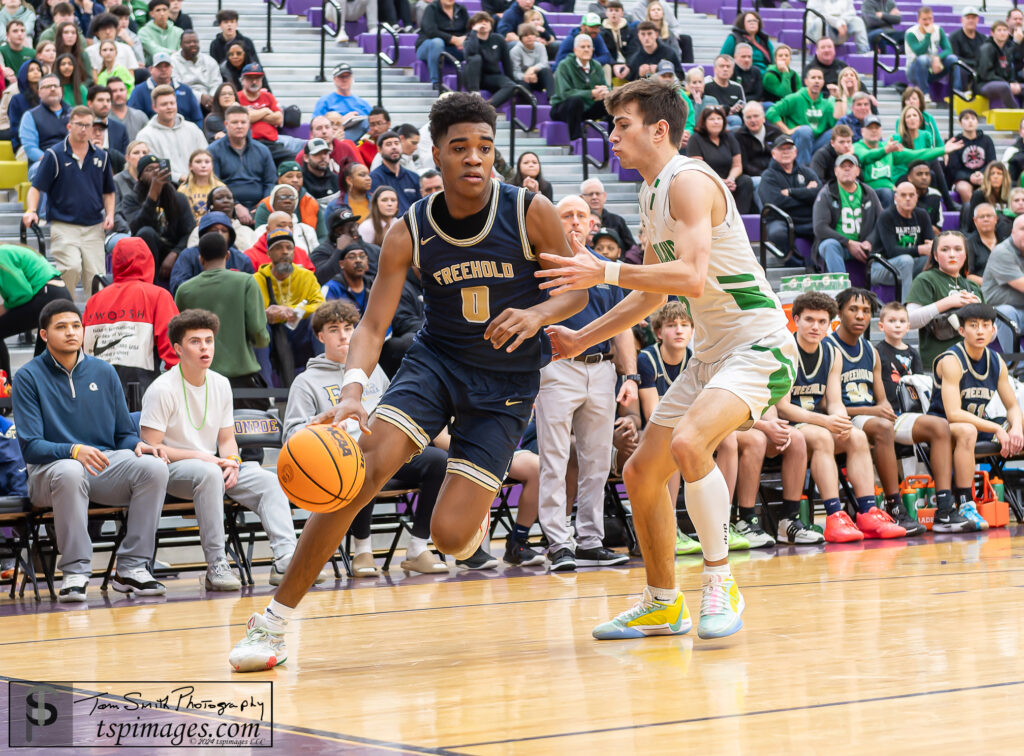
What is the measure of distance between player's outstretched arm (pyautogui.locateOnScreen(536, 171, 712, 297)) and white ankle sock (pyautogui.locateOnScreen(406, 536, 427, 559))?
3.23m

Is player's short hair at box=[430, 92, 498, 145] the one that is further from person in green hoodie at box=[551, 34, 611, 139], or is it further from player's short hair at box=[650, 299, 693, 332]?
person in green hoodie at box=[551, 34, 611, 139]

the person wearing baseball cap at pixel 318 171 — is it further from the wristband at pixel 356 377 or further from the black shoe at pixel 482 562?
the wristband at pixel 356 377

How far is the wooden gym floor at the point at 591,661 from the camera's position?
10.5 ft

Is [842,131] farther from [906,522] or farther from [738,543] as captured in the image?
[738,543]

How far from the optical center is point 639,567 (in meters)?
7.59

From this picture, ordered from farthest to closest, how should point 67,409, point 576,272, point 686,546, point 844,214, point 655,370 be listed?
point 844,214 < point 655,370 < point 686,546 < point 67,409 < point 576,272

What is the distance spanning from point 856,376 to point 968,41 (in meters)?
10.8

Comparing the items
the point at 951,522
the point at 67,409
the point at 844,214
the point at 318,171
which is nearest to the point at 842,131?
the point at 844,214

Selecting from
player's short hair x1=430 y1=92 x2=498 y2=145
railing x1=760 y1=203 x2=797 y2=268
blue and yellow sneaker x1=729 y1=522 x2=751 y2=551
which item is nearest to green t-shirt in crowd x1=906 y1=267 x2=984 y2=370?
railing x1=760 y1=203 x2=797 y2=268

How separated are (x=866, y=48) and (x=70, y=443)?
14781 millimetres

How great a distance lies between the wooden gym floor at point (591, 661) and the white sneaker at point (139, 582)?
177 millimetres

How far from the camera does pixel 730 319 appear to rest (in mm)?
4930

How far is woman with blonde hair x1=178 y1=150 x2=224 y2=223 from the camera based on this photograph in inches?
417

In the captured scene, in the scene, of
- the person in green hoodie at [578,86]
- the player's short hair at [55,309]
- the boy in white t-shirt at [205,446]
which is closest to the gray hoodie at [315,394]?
the boy in white t-shirt at [205,446]
